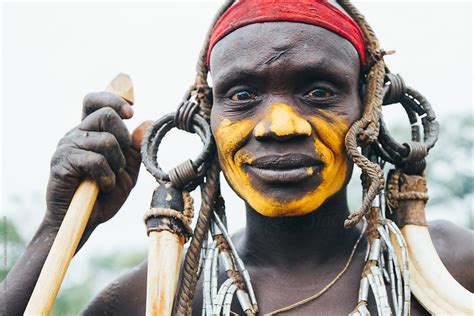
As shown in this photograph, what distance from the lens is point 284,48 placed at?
2.62 metres

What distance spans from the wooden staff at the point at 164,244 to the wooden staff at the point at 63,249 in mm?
243

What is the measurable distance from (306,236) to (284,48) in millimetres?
716

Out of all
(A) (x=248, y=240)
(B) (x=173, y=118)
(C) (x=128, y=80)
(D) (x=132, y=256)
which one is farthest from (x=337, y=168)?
(D) (x=132, y=256)

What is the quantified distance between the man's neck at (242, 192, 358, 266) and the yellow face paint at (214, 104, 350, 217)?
150 mm

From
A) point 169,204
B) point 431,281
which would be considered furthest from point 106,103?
point 431,281

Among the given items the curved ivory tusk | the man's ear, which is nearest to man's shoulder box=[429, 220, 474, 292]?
the curved ivory tusk

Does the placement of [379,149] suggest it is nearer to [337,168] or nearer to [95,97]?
[337,168]

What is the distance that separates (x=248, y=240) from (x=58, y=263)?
2.49 ft

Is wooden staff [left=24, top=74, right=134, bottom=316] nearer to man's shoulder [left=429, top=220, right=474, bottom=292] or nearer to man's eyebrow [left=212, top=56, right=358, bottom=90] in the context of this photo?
man's eyebrow [left=212, top=56, right=358, bottom=90]

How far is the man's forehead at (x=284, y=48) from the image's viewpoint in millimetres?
2623

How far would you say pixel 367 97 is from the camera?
284 cm

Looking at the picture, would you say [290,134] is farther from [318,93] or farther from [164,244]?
[164,244]

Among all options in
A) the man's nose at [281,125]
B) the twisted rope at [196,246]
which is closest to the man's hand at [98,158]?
the twisted rope at [196,246]

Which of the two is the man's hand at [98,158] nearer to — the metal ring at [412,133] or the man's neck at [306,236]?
the man's neck at [306,236]
